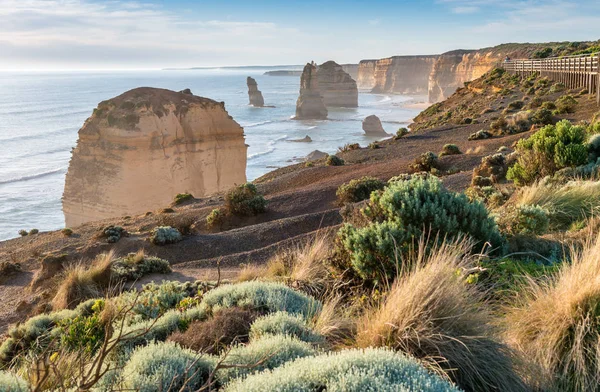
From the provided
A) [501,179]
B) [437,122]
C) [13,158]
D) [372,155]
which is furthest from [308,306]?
[13,158]

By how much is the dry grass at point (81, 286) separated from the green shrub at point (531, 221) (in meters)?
7.57

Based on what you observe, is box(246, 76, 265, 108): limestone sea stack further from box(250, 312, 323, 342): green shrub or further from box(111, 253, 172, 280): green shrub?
box(250, 312, 323, 342): green shrub

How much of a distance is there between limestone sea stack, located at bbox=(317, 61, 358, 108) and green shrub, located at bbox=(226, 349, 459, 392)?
387 feet

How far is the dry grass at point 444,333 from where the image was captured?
3.52 m

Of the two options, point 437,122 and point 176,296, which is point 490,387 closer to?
point 176,296

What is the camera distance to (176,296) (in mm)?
6832

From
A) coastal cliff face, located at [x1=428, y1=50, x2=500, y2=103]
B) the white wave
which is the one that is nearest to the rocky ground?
the white wave

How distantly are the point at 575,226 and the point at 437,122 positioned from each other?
1316 inches

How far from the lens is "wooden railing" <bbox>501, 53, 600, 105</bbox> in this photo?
26438 mm

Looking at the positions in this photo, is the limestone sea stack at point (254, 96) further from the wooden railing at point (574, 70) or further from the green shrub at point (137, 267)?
the green shrub at point (137, 267)

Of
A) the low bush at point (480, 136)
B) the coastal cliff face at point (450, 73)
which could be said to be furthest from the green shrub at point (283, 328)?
the coastal cliff face at point (450, 73)

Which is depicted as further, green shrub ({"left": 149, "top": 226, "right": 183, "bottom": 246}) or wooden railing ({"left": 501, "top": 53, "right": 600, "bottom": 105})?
wooden railing ({"left": 501, "top": 53, "right": 600, "bottom": 105})

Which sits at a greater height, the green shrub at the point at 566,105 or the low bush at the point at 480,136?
the green shrub at the point at 566,105

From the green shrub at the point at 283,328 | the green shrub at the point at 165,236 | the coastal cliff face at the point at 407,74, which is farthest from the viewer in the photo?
the coastal cliff face at the point at 407,74
